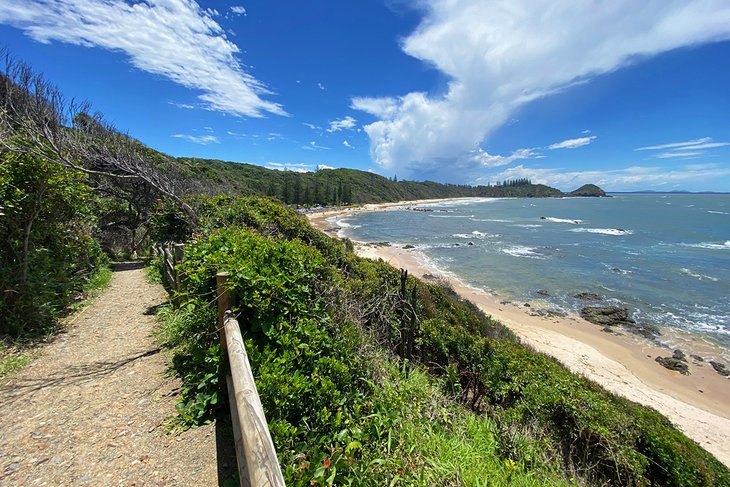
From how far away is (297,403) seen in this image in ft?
8.33

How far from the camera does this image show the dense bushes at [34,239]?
4703mm

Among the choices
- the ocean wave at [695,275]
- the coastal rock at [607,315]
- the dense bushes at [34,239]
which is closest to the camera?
the dense bushes at [34,239]

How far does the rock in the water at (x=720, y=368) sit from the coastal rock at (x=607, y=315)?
12.4ft

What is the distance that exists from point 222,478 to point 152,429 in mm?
1005

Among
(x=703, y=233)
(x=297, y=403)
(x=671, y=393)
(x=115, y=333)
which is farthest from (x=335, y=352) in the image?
(x=703, y=233)

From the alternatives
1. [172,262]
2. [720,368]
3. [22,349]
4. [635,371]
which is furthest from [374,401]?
[720,368]

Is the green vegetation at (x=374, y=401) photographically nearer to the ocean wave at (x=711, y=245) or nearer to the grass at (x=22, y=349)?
the grass at (x=22, y=349)

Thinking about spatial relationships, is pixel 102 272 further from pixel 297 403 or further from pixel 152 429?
pixel 297 403

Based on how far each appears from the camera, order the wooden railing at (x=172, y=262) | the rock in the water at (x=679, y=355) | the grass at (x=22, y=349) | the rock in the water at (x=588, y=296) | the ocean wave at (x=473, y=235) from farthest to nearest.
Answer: the ocean wave at (x=473, y=235) → the rock in the water at (x=588, y=296) → the rock in the water at (x=679, y=355) → the wooden railing at (x=172, y=262) → the grass at (x=22, y=349)

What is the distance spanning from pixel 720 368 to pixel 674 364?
5.04ft

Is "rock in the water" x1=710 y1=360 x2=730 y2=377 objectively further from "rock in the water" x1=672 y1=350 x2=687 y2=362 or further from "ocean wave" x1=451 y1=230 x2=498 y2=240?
"ocean wave" x1=451 y1=230 x2=498 y2=240

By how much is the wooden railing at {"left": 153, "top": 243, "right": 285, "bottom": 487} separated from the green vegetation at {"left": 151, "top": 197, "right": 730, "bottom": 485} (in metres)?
0.15

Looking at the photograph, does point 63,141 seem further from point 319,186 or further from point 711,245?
point 319,186

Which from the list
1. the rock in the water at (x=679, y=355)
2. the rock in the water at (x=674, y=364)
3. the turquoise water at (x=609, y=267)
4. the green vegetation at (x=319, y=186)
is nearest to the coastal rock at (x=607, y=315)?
the turquoise water at (x=609, y=267)
